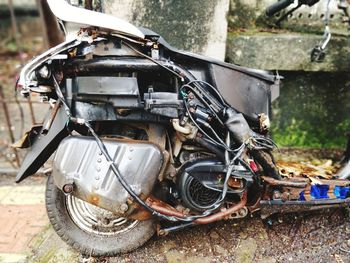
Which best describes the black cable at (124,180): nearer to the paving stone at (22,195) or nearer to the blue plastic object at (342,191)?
the blue plastic object at (342,191)

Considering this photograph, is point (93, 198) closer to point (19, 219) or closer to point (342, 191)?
point (19, 219)

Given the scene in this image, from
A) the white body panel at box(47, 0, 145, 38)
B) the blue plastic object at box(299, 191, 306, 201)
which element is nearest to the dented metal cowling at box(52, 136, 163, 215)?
the white body panel at box(47, 0, 145, 38)

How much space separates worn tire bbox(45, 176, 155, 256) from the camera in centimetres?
269

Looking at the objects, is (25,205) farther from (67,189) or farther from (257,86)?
(257,86)

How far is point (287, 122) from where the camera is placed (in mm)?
4113

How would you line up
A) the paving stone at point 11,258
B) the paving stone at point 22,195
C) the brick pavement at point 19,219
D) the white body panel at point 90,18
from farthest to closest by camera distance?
1. the paving stone at point 22,195
2. the brick pavement at point 19,219
3. the paving stone at point 11,258
4. the white body panel at point 90,18

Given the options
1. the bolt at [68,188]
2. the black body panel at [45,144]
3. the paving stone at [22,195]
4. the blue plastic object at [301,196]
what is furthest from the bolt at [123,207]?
the paving stone at [22,195]

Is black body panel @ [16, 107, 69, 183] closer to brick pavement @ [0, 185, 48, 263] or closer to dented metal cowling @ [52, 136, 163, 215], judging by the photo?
dented metal cowling @ [52, 136, 163, 215]

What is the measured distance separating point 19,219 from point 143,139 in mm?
1481

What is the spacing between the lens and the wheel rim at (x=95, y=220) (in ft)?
9.00

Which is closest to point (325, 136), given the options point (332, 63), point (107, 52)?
point (332, 63)

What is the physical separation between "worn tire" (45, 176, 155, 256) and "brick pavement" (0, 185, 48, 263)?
43 cm

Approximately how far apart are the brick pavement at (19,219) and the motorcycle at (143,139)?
499mm

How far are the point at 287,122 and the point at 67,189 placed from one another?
2.61 m
